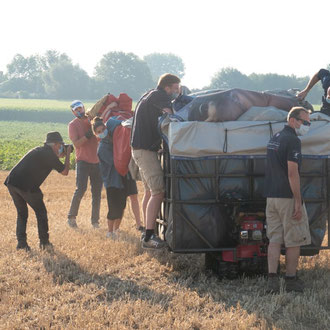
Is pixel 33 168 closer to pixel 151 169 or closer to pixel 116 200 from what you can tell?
pixel 116 200

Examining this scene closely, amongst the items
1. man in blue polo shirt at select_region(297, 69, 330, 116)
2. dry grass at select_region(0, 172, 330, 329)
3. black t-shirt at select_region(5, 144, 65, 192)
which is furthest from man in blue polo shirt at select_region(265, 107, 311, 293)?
black t-shirt at select_region(5, 144, 65, 192)

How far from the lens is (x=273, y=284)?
21.4ft

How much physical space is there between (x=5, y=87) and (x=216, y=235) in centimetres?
11270

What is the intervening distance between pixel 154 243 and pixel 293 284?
1768mm

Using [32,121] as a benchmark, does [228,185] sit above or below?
above

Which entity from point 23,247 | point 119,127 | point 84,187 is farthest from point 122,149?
point 84,187

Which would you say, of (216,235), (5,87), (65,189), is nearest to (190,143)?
(216,235)

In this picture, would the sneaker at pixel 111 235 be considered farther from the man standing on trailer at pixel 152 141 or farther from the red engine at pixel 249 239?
the red engine at pixel 249 239

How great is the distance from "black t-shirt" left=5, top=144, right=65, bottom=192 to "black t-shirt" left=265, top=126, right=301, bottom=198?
11.3 feet

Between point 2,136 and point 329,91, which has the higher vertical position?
point 329,91

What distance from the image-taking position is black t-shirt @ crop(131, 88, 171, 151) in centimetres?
744

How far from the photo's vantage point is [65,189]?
17391 millimetres

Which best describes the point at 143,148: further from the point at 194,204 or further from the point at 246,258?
the point at 246,258

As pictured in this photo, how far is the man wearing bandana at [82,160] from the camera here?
1070 centimetres
